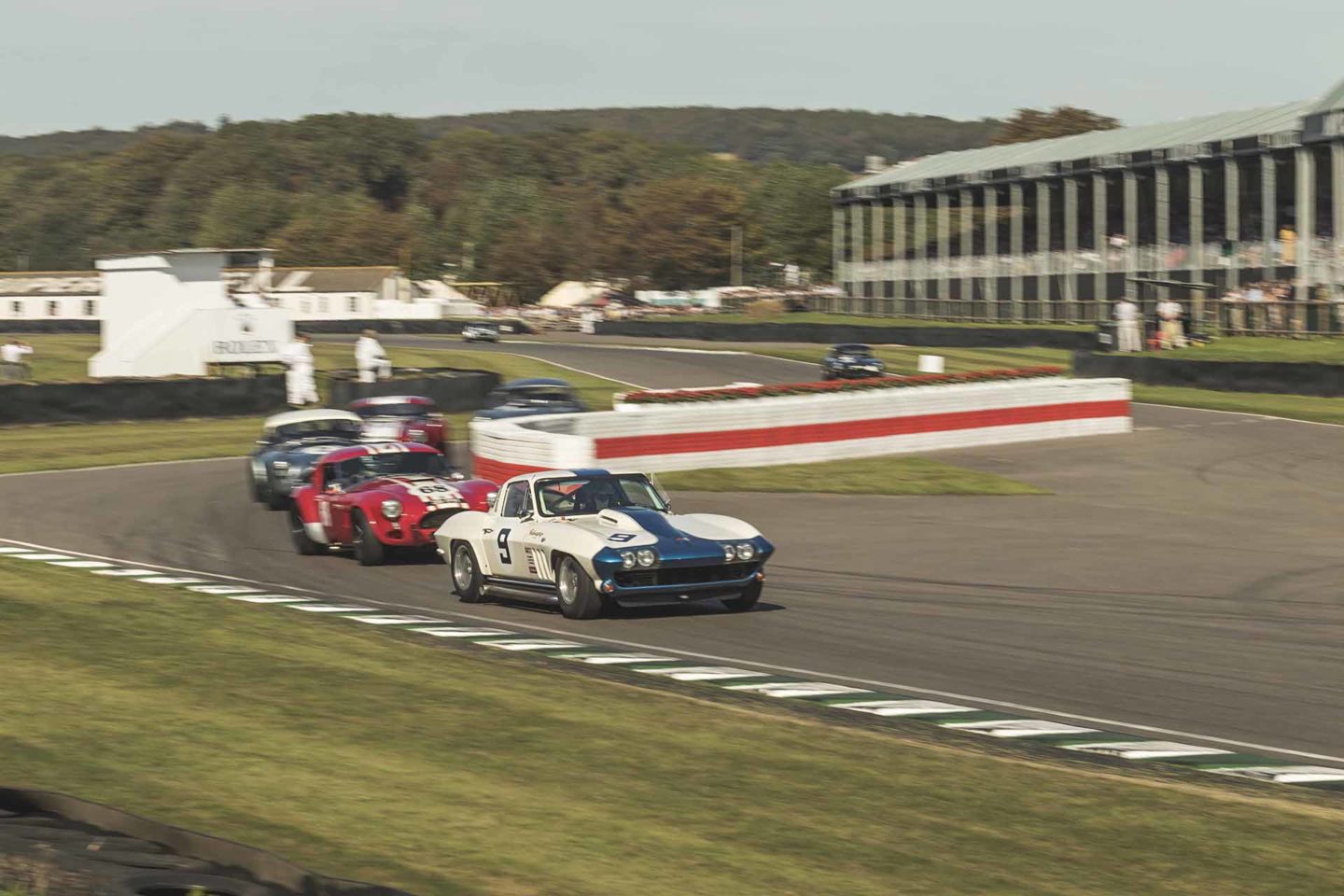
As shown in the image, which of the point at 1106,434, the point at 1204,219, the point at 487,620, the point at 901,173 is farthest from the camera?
the point at 901,173

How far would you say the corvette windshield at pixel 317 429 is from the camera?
24.3m

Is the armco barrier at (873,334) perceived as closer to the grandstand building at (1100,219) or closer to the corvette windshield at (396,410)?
the grandstand building at (1100,219)

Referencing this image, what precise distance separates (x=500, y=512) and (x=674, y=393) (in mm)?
11807

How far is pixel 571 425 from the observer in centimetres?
2477

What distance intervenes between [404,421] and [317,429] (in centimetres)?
286

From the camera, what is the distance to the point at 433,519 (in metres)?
17.3

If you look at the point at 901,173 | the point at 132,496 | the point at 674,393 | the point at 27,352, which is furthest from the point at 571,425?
the point at 901,173

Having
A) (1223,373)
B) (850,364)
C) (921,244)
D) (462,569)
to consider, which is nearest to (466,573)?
(462,569)

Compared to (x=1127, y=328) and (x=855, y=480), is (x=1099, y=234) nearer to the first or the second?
Answer: (x=1127, y=328)

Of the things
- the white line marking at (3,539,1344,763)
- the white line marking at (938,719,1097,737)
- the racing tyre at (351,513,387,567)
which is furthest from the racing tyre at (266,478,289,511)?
the white line marking at (938,719,1097,737)

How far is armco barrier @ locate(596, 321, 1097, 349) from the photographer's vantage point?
5281cm

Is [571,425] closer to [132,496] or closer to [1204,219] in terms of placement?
[132,496]

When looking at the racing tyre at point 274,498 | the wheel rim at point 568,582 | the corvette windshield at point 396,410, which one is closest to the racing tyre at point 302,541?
the racing tyre at point 274,498

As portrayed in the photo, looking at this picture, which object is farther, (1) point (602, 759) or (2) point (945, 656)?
(2) point (945, 656)
